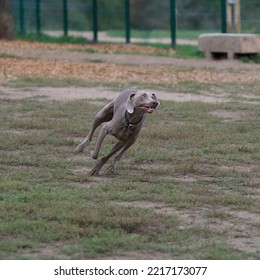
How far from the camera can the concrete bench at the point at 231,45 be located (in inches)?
832

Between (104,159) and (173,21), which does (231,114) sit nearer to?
(104,159)

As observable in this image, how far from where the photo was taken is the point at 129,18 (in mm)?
26484

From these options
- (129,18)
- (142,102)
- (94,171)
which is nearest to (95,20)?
(129,18)

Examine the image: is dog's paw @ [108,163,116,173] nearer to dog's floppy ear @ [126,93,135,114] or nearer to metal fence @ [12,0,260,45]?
dog's floppy ear @ [126,93,135,114]

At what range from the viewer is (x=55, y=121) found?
40.2 feet

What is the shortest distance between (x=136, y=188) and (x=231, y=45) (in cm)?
1318

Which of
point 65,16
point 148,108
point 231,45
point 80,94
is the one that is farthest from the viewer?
point 65,16

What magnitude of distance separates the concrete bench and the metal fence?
2.07 m

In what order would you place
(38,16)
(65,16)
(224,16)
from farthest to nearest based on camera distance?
(38,16), (65,16), (224,16)

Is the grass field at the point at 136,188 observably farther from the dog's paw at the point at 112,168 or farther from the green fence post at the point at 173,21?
the green fence post at the point at 173,21

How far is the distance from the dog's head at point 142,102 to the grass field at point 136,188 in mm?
644

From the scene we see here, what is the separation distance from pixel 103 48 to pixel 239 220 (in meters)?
17.4

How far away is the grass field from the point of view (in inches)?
263

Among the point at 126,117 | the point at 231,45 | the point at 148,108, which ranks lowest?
the point at 231,45
